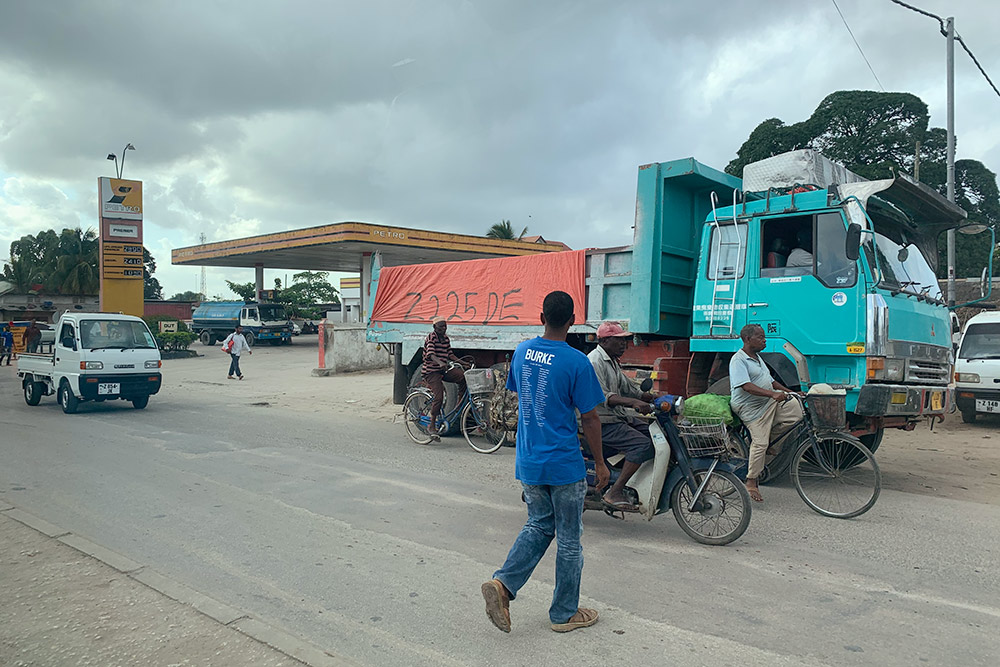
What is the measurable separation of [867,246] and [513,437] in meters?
4.72

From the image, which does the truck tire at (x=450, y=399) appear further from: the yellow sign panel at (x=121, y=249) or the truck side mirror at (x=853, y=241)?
the yellow sign panel at (x=121, y=249)

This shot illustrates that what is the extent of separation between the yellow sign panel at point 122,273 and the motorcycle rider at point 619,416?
91.8 ft

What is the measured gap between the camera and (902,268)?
7.17m

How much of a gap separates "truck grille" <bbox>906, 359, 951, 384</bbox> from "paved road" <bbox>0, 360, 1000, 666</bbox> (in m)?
1.14

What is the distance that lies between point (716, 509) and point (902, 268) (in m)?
3.70

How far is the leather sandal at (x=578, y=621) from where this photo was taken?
3.68 meters

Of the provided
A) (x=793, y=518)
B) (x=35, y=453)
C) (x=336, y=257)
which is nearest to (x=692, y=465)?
(x=793, y=518)

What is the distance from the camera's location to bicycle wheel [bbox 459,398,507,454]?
9133 millimetres

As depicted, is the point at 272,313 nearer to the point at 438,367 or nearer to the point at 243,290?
the point at 243,290

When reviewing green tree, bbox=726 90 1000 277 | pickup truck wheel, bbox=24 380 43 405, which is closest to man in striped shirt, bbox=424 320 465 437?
pickup truck wheel, bbox=24 380 43 405

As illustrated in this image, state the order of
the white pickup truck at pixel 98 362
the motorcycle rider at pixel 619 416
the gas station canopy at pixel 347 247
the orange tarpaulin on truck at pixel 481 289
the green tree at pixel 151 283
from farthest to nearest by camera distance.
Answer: the green tree at pixel 151 283 → the gas station canopy at pixel 347 247 → the white pickup truck at pixel 98 362 → the orange tarpaulin on truck at pixel 481 289 → the motorcycle rider at pixel 619 416

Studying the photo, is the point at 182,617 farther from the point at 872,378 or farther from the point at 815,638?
the point at 872,378

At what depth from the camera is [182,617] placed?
3834mm

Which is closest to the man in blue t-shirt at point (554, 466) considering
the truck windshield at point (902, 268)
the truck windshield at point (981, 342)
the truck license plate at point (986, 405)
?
the truck windshield at point (902, 268)
